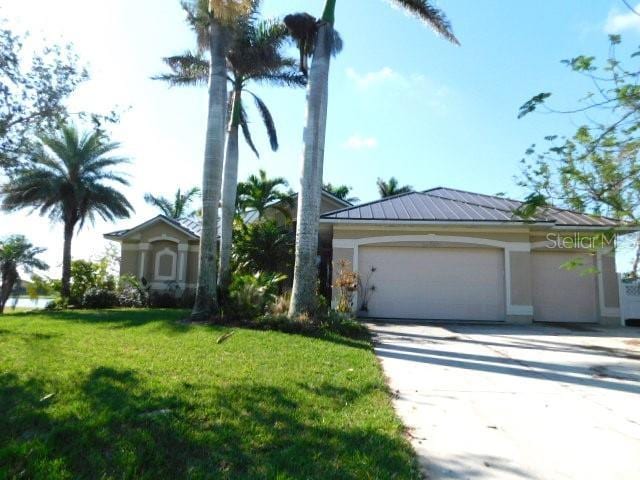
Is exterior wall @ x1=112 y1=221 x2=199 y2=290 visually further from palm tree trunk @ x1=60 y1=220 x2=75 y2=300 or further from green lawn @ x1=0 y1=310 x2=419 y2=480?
green lawn @ x1=0 y1=310 x2=419 y2=480

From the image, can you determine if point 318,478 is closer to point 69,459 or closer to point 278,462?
point 278,462

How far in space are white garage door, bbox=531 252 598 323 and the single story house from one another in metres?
0.03

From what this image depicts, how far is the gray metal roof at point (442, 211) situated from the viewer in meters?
13.6

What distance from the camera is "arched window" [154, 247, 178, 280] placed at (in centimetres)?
1970

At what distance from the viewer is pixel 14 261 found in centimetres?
2372

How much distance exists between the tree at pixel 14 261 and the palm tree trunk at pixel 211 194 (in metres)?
18.6

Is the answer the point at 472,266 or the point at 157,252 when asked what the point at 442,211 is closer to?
the point at 472,266

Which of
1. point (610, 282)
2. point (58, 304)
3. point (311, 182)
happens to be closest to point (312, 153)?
point (311, 182)

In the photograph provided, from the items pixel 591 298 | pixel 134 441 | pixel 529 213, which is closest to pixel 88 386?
pixel 134 441

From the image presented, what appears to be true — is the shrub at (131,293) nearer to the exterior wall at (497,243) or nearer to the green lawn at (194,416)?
the exterior wall at (497,243)

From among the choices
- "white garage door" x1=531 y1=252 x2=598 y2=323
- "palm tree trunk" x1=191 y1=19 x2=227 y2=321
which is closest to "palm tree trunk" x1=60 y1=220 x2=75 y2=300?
"palm tree trunk" x1=191 y1=19 x2=227 y2=321

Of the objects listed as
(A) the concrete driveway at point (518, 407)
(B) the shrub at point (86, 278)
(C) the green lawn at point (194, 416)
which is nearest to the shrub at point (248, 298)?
(A) the concrete driveway at point (518, 407)

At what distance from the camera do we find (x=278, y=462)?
2.94m

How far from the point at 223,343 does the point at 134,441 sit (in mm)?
4490
